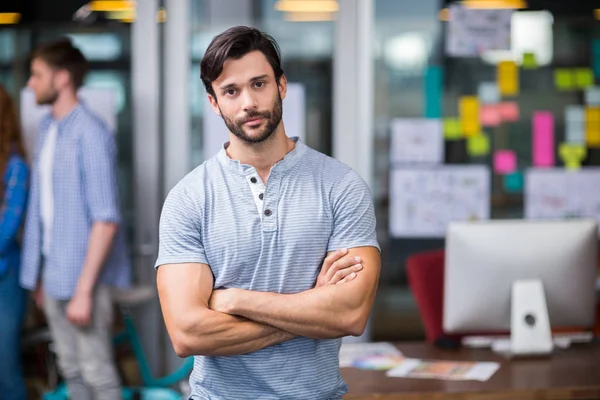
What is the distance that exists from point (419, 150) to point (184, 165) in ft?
4.10

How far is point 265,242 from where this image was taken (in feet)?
7.22

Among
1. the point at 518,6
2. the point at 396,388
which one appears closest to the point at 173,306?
the point at 396,388

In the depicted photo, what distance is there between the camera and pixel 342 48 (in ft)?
16.6

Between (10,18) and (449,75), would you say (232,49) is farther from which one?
(10,18)

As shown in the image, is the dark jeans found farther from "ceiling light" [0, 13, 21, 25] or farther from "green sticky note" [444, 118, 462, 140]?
"green sticky note" [444, 118, 462, 140]

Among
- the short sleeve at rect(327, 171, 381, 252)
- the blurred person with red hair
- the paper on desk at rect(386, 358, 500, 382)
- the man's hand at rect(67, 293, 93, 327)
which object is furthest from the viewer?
the blurred person with red hair

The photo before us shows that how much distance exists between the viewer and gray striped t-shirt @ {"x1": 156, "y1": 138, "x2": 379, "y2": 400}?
7.25 feet

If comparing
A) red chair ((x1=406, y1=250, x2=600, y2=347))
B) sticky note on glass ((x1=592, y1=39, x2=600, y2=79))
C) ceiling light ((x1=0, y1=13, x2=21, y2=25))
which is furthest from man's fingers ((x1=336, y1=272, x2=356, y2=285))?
ceiling light ((x1=0, y1=13, x2=21, y2=25))

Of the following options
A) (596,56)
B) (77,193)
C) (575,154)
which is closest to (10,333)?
(77,193)

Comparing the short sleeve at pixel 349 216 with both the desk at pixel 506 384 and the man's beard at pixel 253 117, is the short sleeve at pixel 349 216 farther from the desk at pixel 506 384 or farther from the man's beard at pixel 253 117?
the desk at pixel 506 384

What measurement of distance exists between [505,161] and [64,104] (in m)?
2.30

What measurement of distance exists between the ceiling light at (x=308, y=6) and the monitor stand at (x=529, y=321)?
7.44 feet

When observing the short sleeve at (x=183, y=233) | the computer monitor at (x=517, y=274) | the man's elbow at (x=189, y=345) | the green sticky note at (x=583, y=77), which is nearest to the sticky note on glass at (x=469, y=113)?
the green sticky note at (x=583, y=77)

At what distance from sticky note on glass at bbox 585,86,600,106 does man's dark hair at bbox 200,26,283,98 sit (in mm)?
3247
